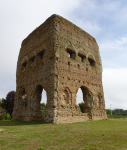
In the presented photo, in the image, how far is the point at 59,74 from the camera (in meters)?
10.0

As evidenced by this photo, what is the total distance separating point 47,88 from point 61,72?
1709mm

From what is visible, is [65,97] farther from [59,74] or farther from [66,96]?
[59,74]

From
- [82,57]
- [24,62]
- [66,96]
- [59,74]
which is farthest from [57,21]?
[66,96]

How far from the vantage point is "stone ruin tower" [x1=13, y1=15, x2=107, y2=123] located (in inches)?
380

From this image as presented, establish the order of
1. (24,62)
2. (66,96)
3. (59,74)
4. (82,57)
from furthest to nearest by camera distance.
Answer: (24,62), (82,57), (66,96), (59,74)

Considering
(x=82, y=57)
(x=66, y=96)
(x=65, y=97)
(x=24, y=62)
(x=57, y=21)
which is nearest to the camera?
(x=65, y=97)

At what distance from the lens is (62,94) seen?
32.5 ft

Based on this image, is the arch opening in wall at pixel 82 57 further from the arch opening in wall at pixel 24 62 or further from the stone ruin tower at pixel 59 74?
the arch opening in wall at pixel 24 62

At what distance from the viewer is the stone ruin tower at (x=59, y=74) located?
9.66 m

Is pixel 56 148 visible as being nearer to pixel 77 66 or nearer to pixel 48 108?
pixel 48 108

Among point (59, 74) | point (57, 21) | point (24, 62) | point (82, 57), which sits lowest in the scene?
point (59, 74)

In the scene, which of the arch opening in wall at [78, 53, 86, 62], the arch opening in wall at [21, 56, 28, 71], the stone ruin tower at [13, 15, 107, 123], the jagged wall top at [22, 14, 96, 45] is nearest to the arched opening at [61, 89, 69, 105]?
the stone ruin tower at [13, 15, 107, 123]

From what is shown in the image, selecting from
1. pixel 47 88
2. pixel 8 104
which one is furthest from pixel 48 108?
pixel 8 104

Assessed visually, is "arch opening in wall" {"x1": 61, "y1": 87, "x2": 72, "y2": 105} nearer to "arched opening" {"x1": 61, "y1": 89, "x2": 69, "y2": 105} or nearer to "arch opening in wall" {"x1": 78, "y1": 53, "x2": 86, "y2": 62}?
"arched opening" {"x1": 61, "y1": 89, "x2": 69, "y2": 105}
